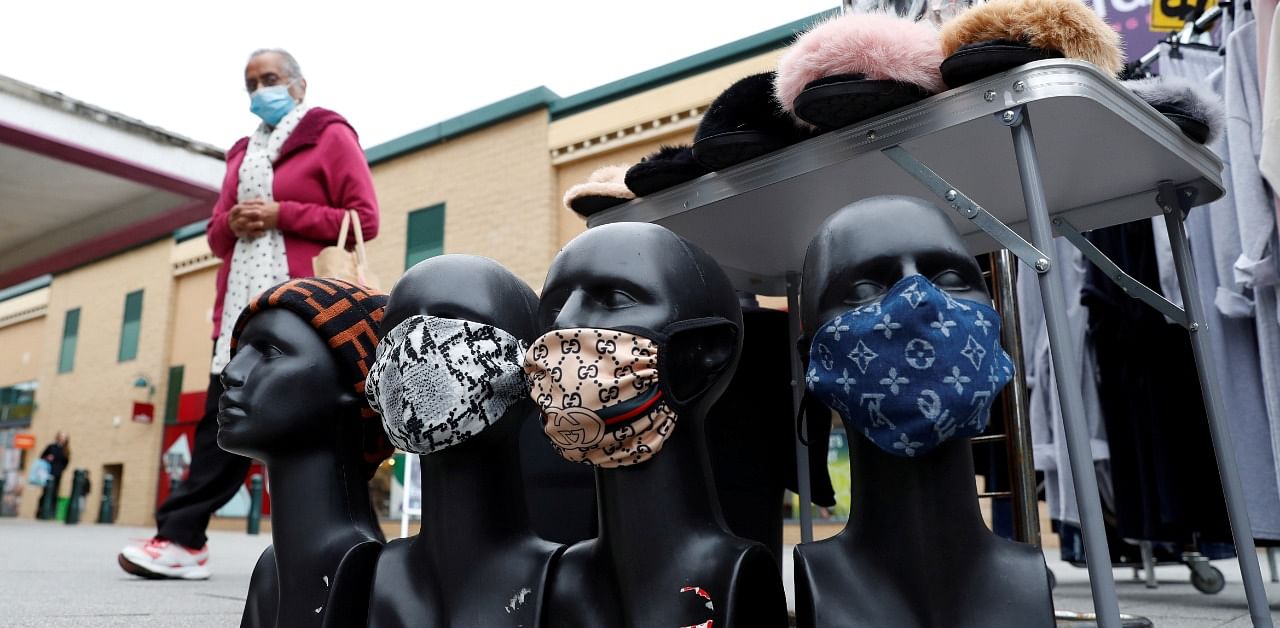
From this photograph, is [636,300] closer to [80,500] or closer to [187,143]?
[187,143]

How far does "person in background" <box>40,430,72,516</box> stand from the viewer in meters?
17.8

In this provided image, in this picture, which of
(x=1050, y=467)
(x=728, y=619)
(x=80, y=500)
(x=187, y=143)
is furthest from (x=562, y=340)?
(x=80, y=500)

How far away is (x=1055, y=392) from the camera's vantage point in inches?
137

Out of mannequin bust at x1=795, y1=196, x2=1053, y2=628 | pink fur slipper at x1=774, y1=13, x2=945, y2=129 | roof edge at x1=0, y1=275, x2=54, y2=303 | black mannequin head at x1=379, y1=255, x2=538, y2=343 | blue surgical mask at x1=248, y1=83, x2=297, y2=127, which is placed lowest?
mannequin bust at x1=795, y1=196, x2=1053, y2=628

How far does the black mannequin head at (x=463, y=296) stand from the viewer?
1.48 meters

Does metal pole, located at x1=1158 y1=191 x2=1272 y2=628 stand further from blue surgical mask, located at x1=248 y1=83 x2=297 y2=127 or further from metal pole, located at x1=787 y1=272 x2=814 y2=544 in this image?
blue surgical mask, located at x1=248 y1=83 x2=297 y2=127

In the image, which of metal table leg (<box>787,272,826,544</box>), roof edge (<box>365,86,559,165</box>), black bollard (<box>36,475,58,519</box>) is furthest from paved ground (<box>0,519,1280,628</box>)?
black bollard (<box>36,475,58,519</box>)

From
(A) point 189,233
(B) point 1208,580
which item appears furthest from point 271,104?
(A) point 189,233

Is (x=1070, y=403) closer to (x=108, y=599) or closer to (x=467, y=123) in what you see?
(x=108, y=599)

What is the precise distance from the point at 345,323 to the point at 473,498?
0.47m

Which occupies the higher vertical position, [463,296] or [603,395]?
[463,296]

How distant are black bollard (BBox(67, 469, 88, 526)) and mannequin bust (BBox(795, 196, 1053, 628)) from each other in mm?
19166

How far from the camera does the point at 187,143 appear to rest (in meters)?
7.74

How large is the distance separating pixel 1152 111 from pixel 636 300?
40.1 inches
